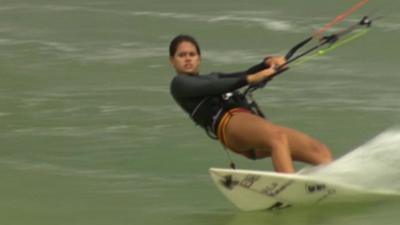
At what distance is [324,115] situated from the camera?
9938mm

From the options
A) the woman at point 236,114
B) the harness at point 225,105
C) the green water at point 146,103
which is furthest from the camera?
the green water at point 146,103

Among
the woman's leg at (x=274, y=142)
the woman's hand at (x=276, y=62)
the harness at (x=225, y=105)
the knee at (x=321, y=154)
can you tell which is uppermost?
the woman's hand at (x=276, y=62)

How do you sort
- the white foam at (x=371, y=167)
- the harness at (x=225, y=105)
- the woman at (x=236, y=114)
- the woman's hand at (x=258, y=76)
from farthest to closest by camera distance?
the harness at (x=225, y=105) < the white foam at (x=371, y=167) < the woman at (x=236, y=114) < the woman's hand at (x=258, y=76)

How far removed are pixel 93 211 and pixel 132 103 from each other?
4043 mm

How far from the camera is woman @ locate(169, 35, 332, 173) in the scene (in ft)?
21.1

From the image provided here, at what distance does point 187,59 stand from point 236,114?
1.47 ft

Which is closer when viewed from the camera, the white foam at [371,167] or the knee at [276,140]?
the knee at [276,140]

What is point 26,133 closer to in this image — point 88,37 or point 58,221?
point 58,221

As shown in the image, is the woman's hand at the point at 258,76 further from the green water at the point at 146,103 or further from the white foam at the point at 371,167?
the green water at the point at 146,103

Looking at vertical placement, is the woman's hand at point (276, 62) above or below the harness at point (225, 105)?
above

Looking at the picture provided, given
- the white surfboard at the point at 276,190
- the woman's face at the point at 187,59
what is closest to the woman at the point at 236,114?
the woman's face at the point at 187,59

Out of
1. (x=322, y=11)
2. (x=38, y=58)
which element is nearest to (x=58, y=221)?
(x=38, y=58)

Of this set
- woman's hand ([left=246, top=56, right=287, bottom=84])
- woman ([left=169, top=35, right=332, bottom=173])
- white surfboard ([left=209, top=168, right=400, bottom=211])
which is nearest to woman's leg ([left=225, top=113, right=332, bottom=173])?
woman ([left=169, top=35, right=332, bottom=173])

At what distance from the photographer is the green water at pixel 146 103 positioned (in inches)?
282
